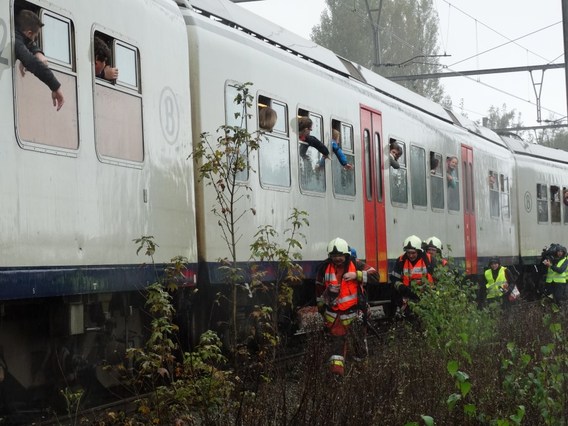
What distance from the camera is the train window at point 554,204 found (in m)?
26.1

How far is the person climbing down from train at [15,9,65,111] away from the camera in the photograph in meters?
7.27

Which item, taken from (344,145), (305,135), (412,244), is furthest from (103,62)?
(412,244)

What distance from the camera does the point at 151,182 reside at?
8961 millimetres

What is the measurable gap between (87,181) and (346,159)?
5.69 m

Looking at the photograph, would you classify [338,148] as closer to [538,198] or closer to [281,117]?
[281,117]

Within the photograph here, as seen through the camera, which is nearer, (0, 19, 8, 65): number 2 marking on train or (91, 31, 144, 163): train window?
(0, 19, 8, 65): number 2 marking on train

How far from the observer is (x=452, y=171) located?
1817 cm

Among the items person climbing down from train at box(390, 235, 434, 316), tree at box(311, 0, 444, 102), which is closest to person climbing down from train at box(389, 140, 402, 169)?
person climbing down from train at box(390, 235, 434, 316)

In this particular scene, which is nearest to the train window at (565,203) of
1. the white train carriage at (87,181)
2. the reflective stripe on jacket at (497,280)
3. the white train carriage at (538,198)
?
the white train carriage at (538,198)

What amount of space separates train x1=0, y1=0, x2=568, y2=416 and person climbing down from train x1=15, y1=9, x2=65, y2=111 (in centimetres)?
7

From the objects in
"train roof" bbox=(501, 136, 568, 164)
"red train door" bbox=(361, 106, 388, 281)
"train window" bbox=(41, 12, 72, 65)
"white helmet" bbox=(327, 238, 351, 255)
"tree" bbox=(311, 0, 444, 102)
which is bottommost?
"white helmet" bbox=(327, 238, 351, 255)

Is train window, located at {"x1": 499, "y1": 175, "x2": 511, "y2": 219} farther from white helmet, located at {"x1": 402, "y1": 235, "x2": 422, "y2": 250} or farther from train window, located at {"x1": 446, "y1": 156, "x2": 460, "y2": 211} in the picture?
white helmet, located at {"x1": 402, "y1": 235, "x2": 422, "y2": 250}

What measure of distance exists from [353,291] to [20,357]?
12.1ft

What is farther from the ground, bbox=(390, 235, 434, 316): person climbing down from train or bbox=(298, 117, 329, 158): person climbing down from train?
bbox=(298, 117, 329, 158): person climbing down from train
